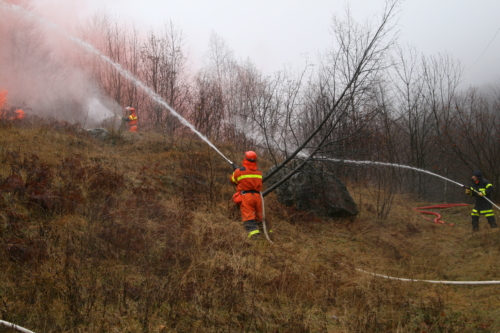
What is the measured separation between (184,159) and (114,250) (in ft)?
18.4

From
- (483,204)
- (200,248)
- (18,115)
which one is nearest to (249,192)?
(200,248)

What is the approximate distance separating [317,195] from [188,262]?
5.13 m

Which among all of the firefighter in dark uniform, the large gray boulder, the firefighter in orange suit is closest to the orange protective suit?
the large gray boulder

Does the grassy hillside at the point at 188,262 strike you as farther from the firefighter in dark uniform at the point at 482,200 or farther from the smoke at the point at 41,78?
the smoke at the point at 41,78

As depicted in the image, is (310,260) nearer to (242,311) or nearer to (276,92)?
(242,311)

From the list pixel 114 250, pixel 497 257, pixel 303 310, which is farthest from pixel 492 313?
pixel 114 250

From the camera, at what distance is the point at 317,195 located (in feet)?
29.8

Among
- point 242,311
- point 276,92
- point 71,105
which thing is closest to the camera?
point 242,311

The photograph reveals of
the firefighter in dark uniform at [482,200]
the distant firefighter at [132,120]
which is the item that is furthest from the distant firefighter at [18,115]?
the firefighter in dark uniform at [482,200]

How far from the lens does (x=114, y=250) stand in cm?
468

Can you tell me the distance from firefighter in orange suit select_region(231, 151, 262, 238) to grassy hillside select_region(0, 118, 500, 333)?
26cm

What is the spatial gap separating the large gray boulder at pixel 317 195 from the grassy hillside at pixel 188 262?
0.38 metres

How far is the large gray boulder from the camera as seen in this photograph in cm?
900

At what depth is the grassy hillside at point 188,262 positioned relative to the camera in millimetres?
3438
